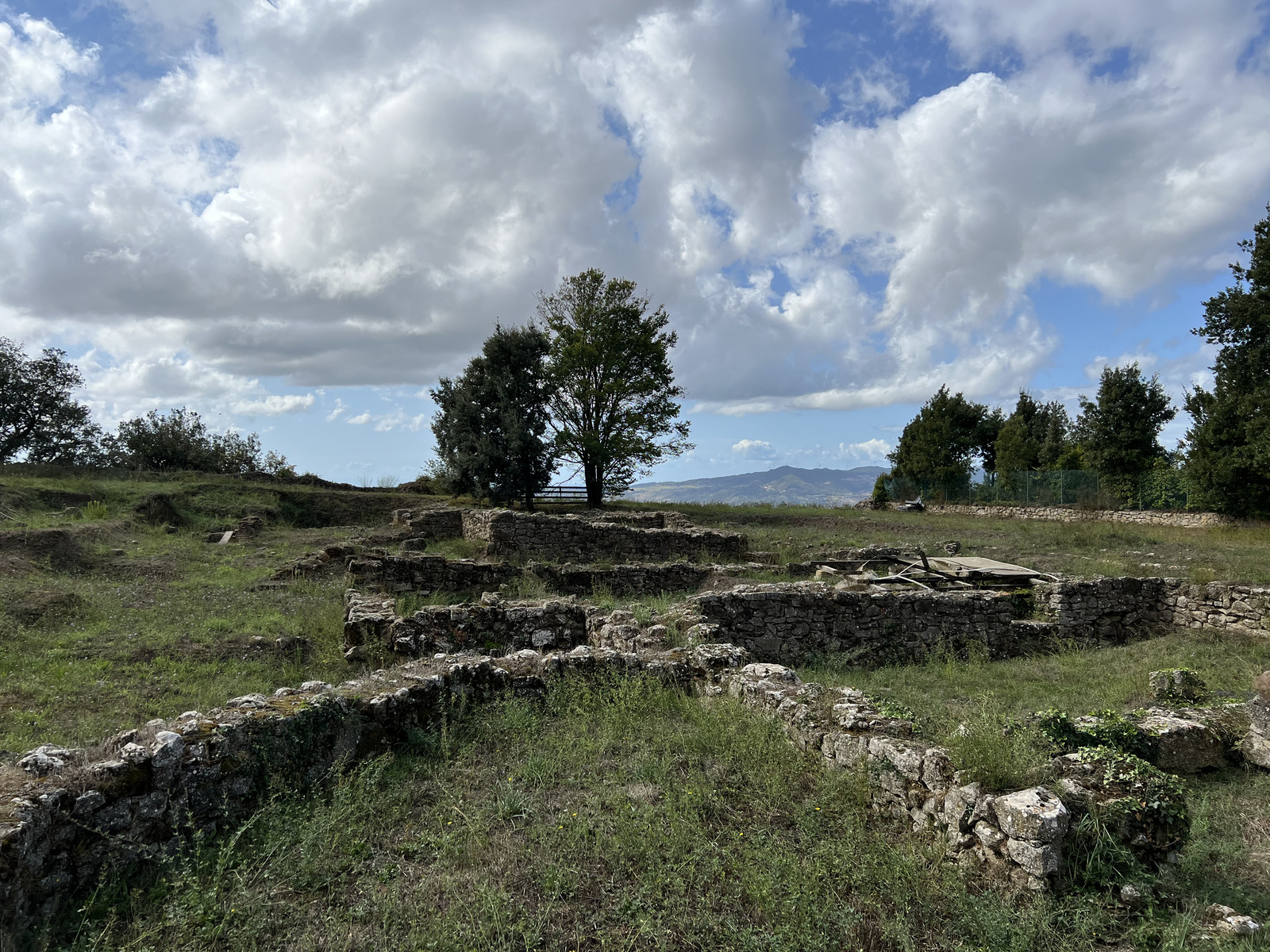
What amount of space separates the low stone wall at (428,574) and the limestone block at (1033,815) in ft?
35.3

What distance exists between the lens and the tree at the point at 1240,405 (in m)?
26.3

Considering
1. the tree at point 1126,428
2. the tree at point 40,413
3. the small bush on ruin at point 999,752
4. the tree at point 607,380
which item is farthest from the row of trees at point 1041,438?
the tree at point 40,413

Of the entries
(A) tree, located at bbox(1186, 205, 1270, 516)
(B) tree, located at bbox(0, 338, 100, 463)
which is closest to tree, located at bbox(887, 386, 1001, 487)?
(A) tree, located at bbox(1186, 205, 1270, 516)

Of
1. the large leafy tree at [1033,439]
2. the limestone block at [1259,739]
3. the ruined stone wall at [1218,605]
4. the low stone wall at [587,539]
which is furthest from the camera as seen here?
the large leafy tree at [1033,439]

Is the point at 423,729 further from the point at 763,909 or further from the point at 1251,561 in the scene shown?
the point at 1251,561

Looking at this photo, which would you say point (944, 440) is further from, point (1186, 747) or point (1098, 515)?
point (1186, 747)

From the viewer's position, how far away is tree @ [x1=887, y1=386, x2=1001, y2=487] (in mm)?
47375

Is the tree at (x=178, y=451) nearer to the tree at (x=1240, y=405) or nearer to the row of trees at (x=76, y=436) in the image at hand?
the row of trees at (x=76, y=436)

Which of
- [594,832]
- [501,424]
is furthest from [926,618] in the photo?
[501,424]

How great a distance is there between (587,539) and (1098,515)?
91.7ft

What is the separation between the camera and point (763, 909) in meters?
3.65

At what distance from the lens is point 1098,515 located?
32125 mm

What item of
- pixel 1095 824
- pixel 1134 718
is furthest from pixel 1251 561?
pixel 1095 824

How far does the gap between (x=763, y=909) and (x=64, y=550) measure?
16685 mm
